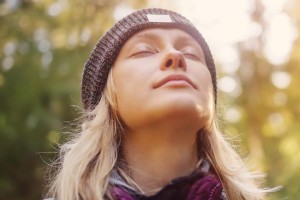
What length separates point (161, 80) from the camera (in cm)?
191

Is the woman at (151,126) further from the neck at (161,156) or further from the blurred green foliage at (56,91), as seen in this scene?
the blurred green foliage at (56,91)

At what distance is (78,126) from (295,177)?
291 cm

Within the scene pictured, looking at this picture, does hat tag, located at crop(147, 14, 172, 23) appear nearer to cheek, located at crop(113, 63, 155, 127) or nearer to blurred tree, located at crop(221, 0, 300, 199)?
cheek, located at crop(113, 63, 155, 127)

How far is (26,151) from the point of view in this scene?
730 cm

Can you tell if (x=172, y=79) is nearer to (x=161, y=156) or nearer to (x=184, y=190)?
(x=161, y=156)

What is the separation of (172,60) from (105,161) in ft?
1.52

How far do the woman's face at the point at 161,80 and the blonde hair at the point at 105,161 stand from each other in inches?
3.9

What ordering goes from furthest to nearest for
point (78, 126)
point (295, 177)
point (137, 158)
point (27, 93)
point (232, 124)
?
point (232, 124)
point (27, 93)
point (295, 177)
point (78, 126)
point (137, 158)

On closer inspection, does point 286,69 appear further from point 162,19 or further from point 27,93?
point 162,19

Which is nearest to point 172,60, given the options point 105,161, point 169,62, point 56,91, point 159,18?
point 169,62

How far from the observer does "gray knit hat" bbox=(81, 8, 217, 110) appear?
2.17m

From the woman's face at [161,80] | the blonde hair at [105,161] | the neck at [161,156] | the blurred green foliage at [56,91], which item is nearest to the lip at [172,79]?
the woman's face at [161,80]

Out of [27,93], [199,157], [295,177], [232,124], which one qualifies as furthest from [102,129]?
[232,124]

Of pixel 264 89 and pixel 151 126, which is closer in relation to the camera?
pixel 151 126
